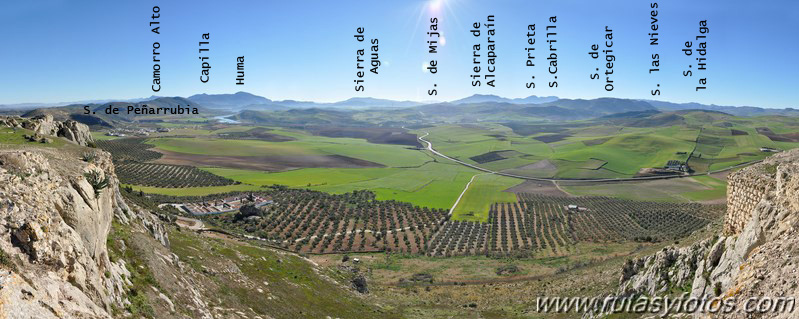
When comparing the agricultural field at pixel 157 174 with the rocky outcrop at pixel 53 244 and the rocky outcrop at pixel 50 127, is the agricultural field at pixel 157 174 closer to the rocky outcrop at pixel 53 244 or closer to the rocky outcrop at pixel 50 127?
the rocky outcrop at pixel 50 127

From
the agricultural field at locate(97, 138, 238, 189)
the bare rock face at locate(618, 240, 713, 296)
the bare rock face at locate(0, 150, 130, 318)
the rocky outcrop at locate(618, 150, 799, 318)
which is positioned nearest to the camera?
the bare rock face at locate(0, 150, 130, 318)

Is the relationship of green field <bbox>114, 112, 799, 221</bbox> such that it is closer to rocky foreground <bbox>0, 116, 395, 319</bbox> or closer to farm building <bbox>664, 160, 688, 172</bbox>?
farm building <bbox>664, 160, 688, 172</bbox>

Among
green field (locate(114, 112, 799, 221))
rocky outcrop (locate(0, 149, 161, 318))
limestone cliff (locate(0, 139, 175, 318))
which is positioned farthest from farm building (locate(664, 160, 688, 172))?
rocky outcrop (locate(0, 149, 161, 318))

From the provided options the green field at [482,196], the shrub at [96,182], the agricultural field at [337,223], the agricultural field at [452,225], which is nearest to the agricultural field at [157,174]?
the agricultural field at [452,225]

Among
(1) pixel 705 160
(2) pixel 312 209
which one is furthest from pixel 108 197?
(1) pixel 705 160

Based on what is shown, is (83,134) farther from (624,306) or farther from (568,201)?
(568,201)

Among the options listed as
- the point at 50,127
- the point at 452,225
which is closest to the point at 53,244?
the point at 50,127

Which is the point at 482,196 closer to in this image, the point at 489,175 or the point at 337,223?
the point at 489,175
